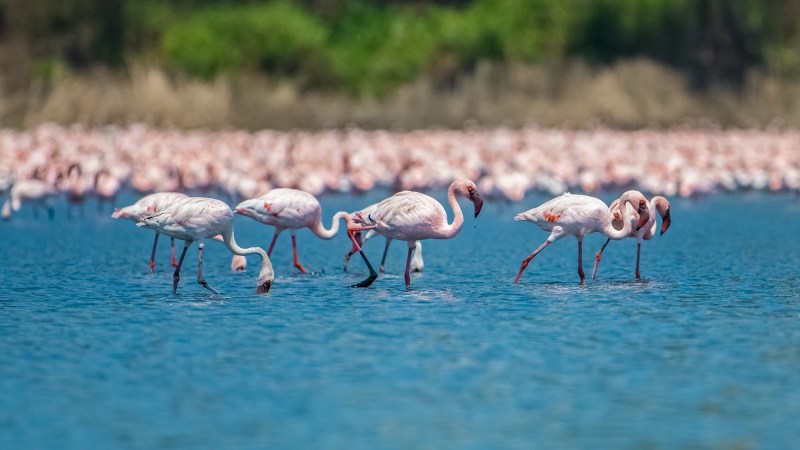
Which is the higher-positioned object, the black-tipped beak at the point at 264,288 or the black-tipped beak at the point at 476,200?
the black-tipped beak at the point at 476,200

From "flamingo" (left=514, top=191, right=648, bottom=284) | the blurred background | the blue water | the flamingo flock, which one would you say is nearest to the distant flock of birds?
"flamingo" (left=514, top=191, right=648, bottom=284)

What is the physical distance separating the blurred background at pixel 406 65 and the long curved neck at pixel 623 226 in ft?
56.0

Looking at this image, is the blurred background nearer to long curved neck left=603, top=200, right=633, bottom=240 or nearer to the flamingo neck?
the flamingo neck

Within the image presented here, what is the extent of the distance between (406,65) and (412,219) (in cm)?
2556

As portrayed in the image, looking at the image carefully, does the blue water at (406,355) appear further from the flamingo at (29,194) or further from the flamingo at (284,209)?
the flamingo at (29,194)

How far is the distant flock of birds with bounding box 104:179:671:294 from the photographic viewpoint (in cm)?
1031

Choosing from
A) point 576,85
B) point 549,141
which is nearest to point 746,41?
point 576,85

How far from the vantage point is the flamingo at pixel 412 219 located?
10531 mm

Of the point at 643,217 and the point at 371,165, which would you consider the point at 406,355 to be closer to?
the point at 643,217

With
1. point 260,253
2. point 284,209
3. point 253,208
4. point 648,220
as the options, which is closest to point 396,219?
point 260,253

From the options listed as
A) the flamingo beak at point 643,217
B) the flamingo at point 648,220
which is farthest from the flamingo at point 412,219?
the flamingo beak at point 643,217

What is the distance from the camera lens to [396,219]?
10.6 m

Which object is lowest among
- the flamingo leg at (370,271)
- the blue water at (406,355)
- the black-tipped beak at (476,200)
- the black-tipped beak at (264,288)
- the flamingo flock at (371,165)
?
the blue water at (406,355)

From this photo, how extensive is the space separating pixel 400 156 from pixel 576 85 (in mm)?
9284
